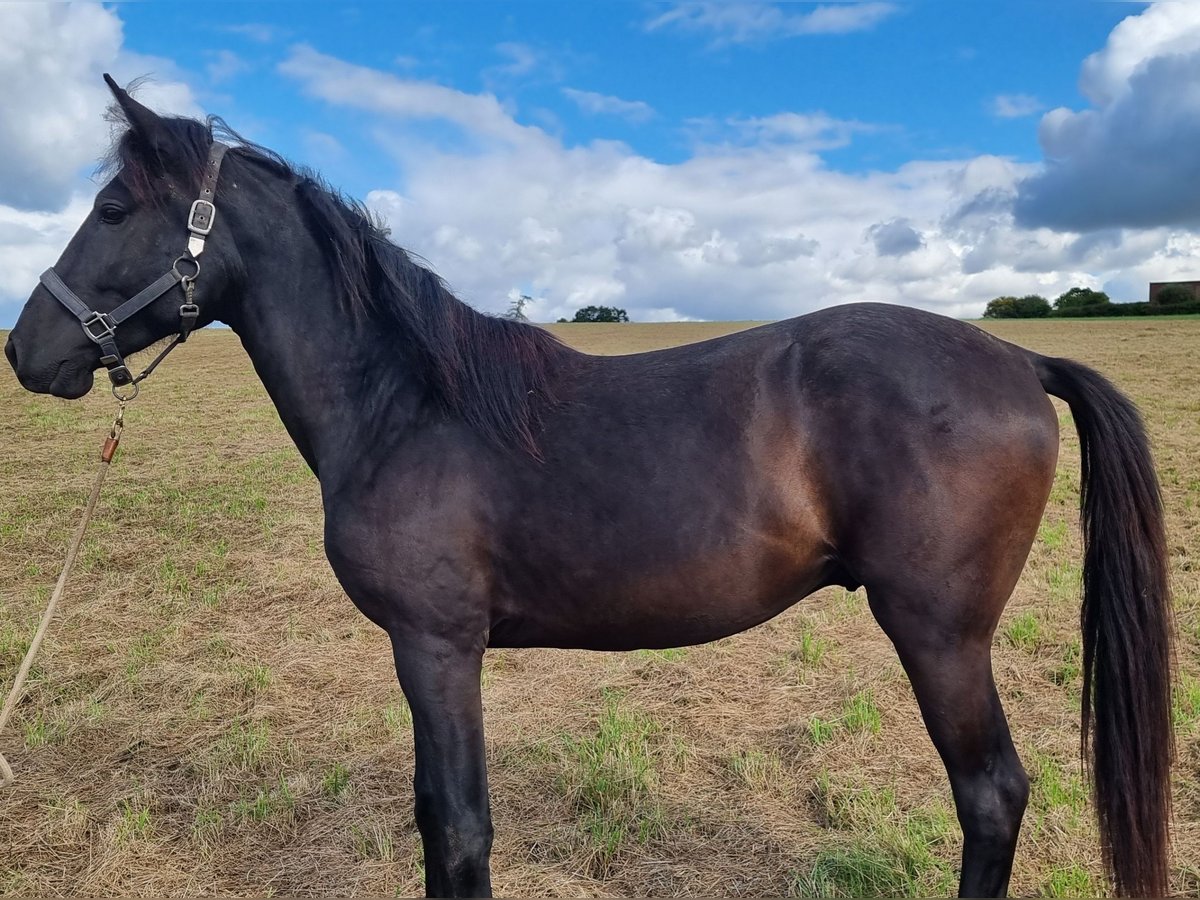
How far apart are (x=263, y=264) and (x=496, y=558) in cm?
137

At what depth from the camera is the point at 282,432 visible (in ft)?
48.5

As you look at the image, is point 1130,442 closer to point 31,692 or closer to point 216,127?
point 216,127

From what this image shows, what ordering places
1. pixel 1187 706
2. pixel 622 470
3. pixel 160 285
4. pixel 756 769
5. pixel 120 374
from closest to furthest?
pixel 622 470 → pixel 160 285 → pixel 120 374 → pixel 756 769 → pixel 1187 706

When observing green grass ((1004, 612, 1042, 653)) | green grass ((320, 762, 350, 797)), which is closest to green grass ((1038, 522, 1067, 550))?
green grass ((1004, 612, 1042, 653))

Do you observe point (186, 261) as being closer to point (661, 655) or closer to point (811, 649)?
point (661, 655)

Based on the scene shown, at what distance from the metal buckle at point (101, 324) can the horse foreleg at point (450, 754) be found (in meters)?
1.45

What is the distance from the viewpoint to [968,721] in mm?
2395

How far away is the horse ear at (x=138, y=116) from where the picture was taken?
2.53m

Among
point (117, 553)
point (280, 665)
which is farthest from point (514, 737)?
point (117, 553)

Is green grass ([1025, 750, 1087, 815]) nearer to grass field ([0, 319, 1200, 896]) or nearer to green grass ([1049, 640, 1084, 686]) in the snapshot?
grass field ([0, 319, 1200, 896])

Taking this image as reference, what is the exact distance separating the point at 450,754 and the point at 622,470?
1.10m

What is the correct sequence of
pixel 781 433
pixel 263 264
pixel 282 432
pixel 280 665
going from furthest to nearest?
pixel 282 432
pixel 280 665
pixel 263 264
pixel 781 433

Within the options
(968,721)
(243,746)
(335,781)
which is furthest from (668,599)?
(243,746)

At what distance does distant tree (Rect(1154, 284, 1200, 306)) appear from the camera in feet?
169
